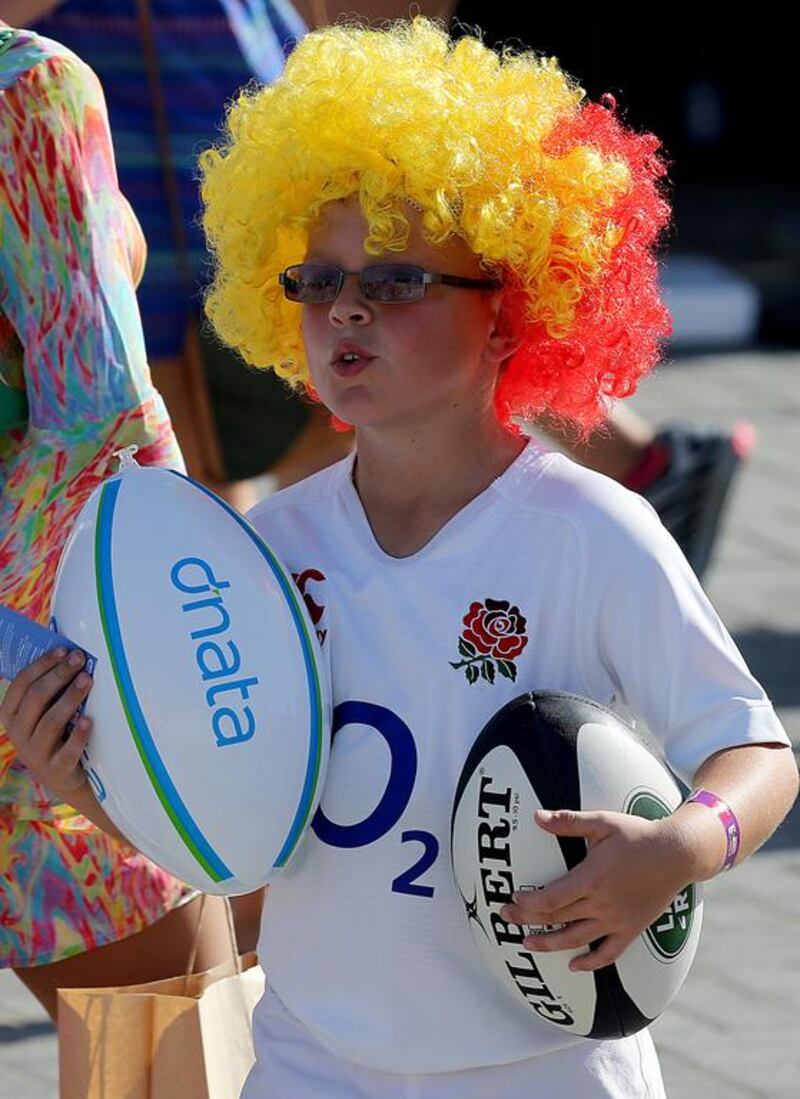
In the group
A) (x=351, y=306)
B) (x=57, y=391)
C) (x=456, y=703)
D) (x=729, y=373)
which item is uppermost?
(x=351, y=306)

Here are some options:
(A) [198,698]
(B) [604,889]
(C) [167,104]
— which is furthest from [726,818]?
(C) [167,104]

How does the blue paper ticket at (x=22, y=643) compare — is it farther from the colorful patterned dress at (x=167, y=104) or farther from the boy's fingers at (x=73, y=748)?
the colorful patterned dress at (x=167, y=104)

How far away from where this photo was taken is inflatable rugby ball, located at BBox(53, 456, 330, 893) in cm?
235

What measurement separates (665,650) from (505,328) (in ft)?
1.45

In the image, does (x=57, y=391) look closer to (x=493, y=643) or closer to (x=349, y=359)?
(x=349, y=359)

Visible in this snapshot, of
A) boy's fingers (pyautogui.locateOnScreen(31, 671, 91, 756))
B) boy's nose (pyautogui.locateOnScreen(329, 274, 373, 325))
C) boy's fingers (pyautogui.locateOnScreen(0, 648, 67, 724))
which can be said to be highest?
boy's nose (pyautogui.locateOnScreen(329, 274, 373, 325))

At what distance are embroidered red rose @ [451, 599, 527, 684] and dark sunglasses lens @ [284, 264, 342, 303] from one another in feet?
1.30

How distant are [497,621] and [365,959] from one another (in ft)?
1.26

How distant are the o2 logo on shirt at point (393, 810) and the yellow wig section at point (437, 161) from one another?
481mm

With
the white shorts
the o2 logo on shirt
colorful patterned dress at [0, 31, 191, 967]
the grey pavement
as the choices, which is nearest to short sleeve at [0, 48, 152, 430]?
colorful patterned dress at [0, 31, 191, 967]

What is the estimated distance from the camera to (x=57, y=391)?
270 cm

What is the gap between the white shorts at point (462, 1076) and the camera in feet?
7.75

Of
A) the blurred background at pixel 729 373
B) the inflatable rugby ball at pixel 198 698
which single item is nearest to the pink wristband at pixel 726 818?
the blurred background at pixel 729 373

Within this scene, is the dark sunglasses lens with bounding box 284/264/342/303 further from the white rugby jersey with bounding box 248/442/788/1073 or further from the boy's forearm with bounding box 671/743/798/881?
the boy's forearm with bounding box 671/743/798/881
